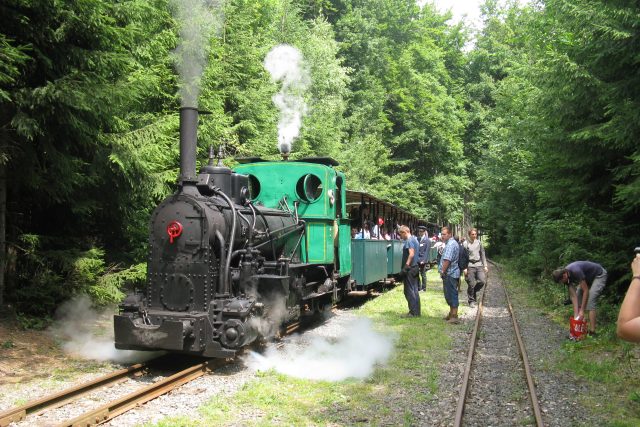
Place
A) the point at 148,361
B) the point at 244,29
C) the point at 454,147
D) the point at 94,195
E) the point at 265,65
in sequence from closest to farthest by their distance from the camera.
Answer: the point at 148,361, the point at 94,195, the point at 244,29, the point at 265,65, the point at 454,147

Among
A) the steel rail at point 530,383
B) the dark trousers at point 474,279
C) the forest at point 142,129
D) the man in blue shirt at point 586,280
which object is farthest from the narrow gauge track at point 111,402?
the dark trousers at point 474,279

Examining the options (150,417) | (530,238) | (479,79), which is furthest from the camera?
(479,79)

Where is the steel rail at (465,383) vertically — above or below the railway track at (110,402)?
below

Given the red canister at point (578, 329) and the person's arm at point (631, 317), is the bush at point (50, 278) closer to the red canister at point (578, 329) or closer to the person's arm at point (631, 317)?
the red canister at point (578, 329)

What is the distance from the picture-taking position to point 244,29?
55.6ft

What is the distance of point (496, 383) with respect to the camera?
21.5 feet

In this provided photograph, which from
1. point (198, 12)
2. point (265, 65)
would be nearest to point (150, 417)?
point (198, 12)

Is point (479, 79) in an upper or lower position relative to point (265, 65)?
upper

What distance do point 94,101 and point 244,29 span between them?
34.2ft

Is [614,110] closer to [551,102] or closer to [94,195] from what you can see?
[551,102]

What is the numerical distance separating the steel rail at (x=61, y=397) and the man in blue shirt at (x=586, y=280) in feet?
20.8

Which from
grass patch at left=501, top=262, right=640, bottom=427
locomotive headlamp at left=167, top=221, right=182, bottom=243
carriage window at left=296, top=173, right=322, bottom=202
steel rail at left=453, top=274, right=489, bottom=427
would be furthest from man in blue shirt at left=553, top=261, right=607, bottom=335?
locomotive headlamp at left=167, top=221, right=182, bottom=243

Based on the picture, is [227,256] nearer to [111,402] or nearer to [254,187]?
[111,402]

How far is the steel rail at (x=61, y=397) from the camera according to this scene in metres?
4.67
